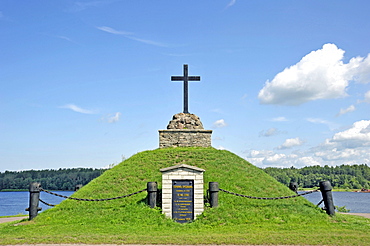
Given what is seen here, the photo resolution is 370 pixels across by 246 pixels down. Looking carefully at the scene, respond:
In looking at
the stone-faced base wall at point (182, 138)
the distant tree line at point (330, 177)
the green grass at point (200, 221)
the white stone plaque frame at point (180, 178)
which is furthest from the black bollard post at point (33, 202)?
the distant tree line at point (330, 177)

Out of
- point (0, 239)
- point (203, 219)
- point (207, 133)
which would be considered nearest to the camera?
point (0, 239)

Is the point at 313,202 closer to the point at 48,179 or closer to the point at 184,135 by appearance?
the point at 184,135

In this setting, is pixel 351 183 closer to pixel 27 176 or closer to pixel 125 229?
pixel 125 229

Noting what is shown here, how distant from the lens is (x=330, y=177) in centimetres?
10200

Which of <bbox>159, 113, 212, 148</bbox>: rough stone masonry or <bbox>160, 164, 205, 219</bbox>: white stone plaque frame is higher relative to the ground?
<bbox>159, 113, 212, 148</bbox>: rough stone masonry

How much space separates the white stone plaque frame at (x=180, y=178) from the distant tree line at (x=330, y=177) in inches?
3141

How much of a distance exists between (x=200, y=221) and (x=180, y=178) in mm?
1943

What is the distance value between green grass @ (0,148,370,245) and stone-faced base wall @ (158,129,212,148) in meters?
4.97

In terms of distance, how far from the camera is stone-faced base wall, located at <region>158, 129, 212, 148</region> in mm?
25750

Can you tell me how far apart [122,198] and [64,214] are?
2.72 metres

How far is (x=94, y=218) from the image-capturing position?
1461cm

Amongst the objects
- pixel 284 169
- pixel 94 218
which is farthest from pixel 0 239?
pixel 284 169

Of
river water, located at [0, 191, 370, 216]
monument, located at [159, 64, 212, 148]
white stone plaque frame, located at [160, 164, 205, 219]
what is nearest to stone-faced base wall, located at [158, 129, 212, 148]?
monument, located at [159, 64, 212, 148]

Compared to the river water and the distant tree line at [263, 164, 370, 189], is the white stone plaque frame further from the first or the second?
the distant tree line at [263, 164, 370, 189]
